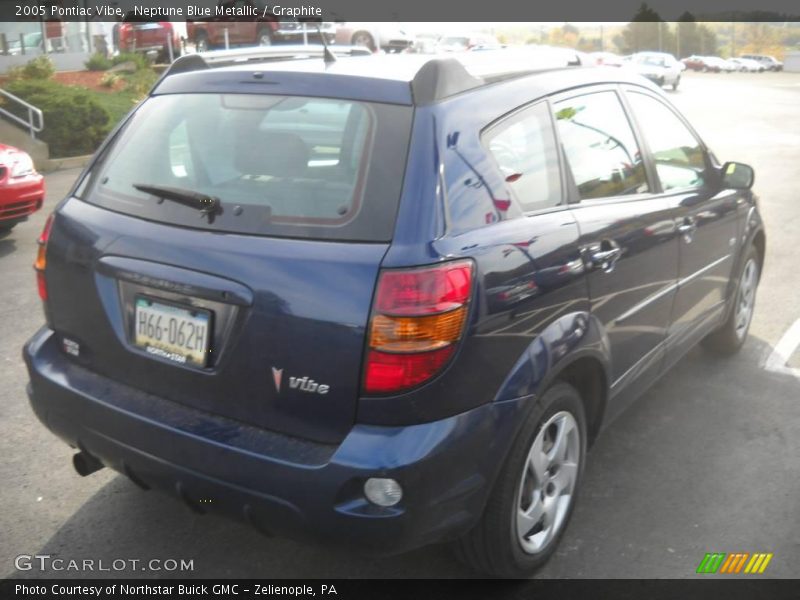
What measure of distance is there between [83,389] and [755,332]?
447 centimetres

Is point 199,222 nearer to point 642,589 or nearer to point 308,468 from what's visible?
point 308,468

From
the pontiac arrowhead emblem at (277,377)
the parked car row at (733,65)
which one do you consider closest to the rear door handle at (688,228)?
the pontiac arrowhead emblem at (277,377)

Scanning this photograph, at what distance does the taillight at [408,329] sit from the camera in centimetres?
249

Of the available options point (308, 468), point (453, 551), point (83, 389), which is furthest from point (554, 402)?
point (83, 389)

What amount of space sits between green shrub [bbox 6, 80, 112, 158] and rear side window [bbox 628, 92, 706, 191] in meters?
12.2

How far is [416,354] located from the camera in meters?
2.50

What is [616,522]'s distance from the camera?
3.48 metres

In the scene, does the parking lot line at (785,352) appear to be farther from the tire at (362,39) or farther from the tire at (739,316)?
the tire at (362,39)

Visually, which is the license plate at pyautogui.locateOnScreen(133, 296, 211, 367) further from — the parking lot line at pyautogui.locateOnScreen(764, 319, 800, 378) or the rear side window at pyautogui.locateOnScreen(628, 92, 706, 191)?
the parking lot line at pyautogui.locateOnScreen(764, 319, 800, 378)

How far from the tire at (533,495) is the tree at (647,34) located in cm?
8223

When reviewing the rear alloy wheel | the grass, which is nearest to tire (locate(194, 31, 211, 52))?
the grass

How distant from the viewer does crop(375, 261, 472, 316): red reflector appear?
8.16 feet

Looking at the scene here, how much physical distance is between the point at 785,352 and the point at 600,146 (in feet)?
8.56

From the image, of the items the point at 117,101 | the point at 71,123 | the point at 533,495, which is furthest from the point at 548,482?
the point at 117,101
